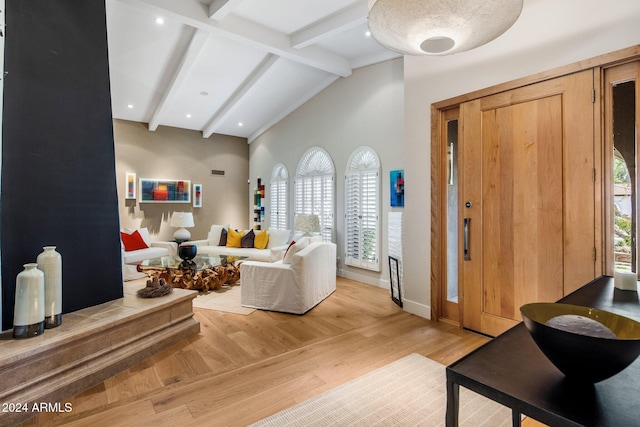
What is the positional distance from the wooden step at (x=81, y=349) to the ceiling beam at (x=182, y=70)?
3.43 m

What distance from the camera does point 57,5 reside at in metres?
2.39

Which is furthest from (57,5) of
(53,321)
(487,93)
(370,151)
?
(370,151)

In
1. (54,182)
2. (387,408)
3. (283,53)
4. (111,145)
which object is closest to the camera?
(387,408)

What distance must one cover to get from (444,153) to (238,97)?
14.8ft

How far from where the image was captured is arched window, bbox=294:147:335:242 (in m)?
6.10

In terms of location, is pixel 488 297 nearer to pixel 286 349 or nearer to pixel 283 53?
pixel 286 349

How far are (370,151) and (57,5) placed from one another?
403 cm

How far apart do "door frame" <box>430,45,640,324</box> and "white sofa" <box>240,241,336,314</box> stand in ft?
4.61

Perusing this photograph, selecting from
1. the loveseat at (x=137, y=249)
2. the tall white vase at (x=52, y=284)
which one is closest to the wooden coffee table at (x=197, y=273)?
the loveseat at (x=137, y=249)

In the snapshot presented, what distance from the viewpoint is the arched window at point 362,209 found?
516 centimetres

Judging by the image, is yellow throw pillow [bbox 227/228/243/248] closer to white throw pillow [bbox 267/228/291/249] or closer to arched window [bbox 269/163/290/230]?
white throw pillow [bbox 267/228/291/249]

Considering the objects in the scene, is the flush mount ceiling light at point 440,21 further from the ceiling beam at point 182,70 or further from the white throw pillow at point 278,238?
the white throw pillow at point 278,238

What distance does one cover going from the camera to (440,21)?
4.72 ft

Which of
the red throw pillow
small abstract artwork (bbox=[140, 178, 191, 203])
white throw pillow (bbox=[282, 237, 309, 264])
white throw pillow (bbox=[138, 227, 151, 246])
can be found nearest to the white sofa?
white throw pillow (bbox=[282, 237, 309, 264])
